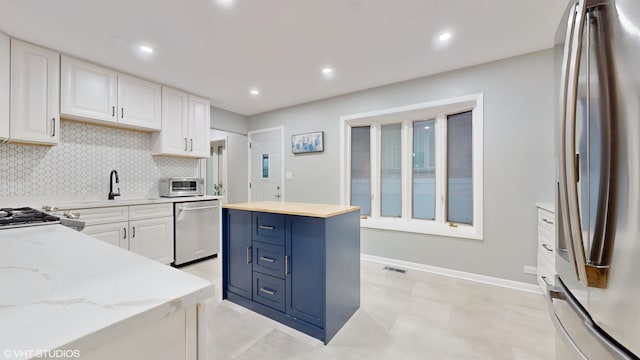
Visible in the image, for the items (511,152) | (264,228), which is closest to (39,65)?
(264,228)

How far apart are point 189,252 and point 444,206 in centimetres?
341

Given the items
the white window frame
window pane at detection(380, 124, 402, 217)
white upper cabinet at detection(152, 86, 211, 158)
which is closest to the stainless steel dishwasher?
white upper cabinet at detection(152, 86, 211, 158)

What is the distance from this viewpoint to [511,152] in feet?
8.76

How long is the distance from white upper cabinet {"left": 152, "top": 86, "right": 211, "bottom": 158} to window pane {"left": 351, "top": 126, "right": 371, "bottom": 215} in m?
2.27

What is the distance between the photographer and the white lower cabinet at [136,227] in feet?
8.62

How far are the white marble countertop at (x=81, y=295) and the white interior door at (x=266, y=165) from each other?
12.0 ft

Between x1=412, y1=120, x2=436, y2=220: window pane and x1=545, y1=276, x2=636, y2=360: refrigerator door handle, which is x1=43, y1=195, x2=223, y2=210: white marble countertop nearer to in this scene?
x1=412, y1=120, x2=436, y2=220: window pane

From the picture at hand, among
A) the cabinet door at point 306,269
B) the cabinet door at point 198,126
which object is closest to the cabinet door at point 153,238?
the cabinet door at point 198,126

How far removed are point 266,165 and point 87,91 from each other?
2.59m

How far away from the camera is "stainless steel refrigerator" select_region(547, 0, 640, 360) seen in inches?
24.2

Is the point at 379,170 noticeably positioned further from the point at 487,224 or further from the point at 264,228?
the point at 264,228

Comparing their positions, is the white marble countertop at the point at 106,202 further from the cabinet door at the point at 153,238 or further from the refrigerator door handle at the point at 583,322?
the refrigerator door handle at the point at 583,322

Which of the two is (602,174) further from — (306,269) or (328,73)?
(328,73)

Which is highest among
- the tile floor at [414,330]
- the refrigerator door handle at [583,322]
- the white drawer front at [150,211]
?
the white drawer front at [150,211]
